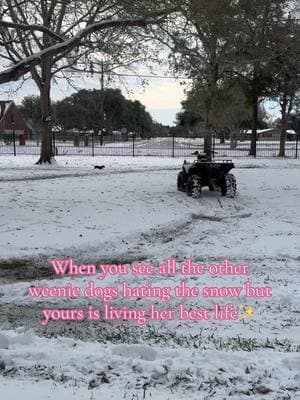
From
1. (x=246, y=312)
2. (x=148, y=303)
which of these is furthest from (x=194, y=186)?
(x=246, y=312)

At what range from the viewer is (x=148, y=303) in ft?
18.6

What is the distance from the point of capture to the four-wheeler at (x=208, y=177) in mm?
13375

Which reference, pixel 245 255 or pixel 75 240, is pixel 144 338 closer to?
pixel 245 255

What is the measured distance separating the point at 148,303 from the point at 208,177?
8249 mm

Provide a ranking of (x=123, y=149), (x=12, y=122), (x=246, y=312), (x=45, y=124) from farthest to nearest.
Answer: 1. (x=12, y=122)
2. (x=123, y=149)
3. (x=45, y=124)
4. (x=246, y=312)

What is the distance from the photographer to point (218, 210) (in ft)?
38.5

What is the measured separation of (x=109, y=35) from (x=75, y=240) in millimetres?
10038

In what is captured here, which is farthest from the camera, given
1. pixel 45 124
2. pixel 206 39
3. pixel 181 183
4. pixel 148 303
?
pixel 45 124

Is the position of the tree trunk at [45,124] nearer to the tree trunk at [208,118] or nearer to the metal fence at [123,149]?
the tree trunk at [208,118]

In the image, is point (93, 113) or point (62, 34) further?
point (93, 113)

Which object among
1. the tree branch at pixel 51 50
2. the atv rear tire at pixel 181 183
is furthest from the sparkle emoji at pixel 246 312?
the atv rear tire at pixel 181 183

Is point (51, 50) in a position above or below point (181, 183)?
above

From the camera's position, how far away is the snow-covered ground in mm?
3697

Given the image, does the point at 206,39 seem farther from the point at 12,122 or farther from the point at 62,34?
the point at 12,122
